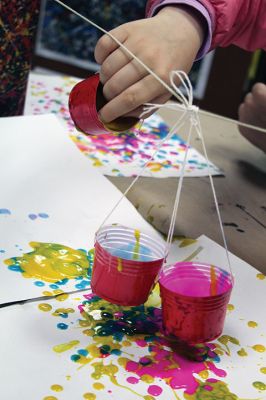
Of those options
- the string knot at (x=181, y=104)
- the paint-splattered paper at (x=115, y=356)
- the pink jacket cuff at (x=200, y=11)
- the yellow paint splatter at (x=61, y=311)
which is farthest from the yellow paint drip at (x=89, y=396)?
the pink jacket cuff at (x=200, y=11)

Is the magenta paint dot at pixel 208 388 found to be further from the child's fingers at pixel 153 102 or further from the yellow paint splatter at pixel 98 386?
the child's fingers at pixel 153 102

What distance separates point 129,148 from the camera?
964 millimetres

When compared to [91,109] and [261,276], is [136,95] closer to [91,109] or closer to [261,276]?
[91,109]

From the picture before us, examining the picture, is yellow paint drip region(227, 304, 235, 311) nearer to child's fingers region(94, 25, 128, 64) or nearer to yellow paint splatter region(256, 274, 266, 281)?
yellow paint splatter region(256, 274, 266, 281)

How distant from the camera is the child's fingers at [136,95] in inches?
22.9

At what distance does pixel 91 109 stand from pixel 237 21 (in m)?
0.32

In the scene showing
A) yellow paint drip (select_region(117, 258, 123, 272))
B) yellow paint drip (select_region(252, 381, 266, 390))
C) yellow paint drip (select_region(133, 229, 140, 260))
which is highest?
yellow paint drip (select_region(117, 258, 123, 272))

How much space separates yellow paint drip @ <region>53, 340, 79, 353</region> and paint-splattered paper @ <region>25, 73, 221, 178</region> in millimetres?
386

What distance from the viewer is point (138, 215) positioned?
2.44 feet

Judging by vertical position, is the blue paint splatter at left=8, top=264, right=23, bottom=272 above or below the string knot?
below

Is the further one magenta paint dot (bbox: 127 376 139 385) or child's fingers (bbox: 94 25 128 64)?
child's fingers (bbox: 94 25 128 64)

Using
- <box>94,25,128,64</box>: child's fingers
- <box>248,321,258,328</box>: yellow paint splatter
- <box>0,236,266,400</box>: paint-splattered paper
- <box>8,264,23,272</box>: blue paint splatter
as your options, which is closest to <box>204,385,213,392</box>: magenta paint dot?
<box>0,236,266,400</box>: paint-splattered paper

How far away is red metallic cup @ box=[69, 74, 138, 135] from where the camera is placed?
62cm

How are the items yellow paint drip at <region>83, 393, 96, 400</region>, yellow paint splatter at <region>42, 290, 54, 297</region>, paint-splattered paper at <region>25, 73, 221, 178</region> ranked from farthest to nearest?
paint-splattered paper at <region>25, 73, 221, 178</region>
yellow paint splatter at <region>42, 290, 54, 297</region>
yellow paint drip at <region>83, 393, 96, 400</region>
